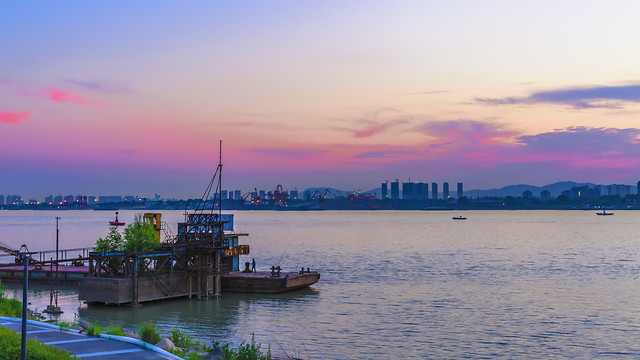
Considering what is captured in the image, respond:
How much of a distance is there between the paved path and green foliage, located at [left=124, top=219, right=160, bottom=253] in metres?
27.6

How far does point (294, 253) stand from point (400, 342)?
8091 cm

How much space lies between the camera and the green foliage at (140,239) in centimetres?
5662

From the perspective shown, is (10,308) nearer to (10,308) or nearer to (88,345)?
(10,308)

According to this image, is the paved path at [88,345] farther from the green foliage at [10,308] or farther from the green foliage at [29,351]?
the green foliage at [10,308]

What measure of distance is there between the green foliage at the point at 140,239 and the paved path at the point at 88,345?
2765cm

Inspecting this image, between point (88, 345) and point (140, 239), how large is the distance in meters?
32.7

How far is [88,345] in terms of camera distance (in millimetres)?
25078

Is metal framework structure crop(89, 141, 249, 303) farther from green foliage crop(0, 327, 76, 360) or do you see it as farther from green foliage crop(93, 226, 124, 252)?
green foliage crop(0, 327, 76, 360)

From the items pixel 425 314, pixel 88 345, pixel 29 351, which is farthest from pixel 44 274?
pixel 29 351

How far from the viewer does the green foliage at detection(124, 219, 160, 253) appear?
5662cm

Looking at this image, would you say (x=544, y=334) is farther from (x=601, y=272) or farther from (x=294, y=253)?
(x=294, y=253)

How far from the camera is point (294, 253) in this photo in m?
121

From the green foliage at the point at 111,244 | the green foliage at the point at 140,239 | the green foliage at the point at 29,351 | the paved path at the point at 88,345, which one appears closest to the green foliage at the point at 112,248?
the green foliage at the point at 111,244

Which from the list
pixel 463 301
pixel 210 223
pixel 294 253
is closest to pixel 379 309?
pixel 463 301
